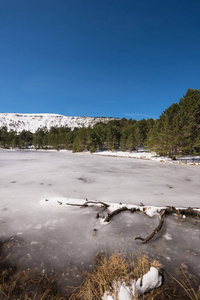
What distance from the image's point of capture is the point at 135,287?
1.88 meters

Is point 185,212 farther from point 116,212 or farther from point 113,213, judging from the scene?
point 113,213

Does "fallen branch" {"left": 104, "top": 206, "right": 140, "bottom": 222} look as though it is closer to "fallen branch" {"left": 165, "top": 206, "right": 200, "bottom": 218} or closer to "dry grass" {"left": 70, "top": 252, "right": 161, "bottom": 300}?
"fallen branch" {"left": 165, "top": 206, "right": 200, "bottom": 218}

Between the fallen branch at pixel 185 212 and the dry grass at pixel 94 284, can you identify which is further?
the fallen branch at pixel 185 212

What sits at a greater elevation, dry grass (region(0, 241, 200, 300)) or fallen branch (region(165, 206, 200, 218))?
fallen branch (region(165, 206, 200, 218))

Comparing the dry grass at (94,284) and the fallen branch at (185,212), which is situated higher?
the fallen branch at (185,212)

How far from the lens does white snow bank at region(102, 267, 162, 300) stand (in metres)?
1.89

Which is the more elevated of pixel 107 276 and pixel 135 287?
pixel 135 287

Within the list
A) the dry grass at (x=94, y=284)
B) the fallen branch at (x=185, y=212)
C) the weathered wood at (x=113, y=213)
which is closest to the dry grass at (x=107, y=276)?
the dry grass at (x=94, y=284)

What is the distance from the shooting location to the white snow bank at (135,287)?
189cm

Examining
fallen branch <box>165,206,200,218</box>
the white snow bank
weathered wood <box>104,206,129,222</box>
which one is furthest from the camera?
fallen branch <box>165,206,200,218</box>

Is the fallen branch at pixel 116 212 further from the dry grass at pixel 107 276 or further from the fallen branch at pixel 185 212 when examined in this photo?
the dry grass at pixel 107 276

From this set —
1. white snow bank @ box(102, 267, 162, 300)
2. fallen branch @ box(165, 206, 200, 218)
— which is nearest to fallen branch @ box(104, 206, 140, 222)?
fallen branch @ box(165, 206, 200, 218)

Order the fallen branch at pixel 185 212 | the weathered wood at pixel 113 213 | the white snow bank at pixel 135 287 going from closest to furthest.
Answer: the white snow bank at pixel 135 287, the weathered wood at pixel 113 213, the fallen branch at pixel 185 212

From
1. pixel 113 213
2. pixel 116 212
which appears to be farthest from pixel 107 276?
pixel 116 212
